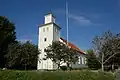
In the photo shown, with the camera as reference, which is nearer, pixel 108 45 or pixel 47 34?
pixel 108 45

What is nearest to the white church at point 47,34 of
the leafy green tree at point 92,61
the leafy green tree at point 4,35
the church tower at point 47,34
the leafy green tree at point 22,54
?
the church tower at point 47,34

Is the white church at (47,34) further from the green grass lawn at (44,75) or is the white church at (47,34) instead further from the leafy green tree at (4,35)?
the green grass lawn at (44,75)

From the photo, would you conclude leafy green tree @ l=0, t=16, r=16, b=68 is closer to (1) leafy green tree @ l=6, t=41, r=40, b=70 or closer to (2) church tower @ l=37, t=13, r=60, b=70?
(1) leafy green tree @ l=6, t=41, r=40, b=70

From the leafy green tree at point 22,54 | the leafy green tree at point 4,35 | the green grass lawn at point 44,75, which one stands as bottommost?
the green grass lawn at point 44,75

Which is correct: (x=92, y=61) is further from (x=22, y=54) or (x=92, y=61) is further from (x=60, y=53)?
(x=22, y=54)

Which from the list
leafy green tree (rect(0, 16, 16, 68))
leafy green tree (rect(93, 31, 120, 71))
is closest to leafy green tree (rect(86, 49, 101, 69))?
leafy green tree (rect(93, 31, 120, 71))

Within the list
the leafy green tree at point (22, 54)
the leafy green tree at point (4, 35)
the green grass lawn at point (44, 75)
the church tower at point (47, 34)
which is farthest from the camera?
the church tower at point (47, 34)

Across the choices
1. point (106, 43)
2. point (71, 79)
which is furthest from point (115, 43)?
point (71, 79)

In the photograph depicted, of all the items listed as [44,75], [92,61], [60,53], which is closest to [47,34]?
[92,61]

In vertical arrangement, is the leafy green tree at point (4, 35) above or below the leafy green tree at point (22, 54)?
above

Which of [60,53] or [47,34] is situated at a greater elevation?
[47,34]

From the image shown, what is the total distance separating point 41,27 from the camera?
64812mm

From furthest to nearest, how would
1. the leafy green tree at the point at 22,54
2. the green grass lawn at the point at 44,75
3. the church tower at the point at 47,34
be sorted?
the church tower at the point at 47,34 → the leafy green tree at the point at 22,54 → the green grass lawn at the point at 44,75

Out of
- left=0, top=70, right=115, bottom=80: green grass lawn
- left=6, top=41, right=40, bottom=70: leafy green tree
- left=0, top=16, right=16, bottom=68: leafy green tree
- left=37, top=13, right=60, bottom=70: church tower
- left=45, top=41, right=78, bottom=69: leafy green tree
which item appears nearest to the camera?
left=0, top=70, right=115, bottom=80: green grass lawn
